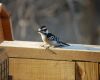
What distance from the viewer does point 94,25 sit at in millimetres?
6305

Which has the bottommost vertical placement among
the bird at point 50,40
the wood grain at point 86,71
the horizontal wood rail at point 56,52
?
the wood grain at point 86,71

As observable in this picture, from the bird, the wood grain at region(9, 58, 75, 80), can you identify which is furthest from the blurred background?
the wood grain at region(9, 58, 75, 80)

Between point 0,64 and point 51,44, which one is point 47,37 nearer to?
point 51,44

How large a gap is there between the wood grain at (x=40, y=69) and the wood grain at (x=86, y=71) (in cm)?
2

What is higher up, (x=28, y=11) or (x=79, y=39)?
(x=28, y=11)

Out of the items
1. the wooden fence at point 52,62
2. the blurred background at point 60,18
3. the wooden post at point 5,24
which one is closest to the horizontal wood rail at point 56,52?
the wooden fence at point 52,62

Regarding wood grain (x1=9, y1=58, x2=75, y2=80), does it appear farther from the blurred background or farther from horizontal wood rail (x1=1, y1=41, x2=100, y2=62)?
the blurred background

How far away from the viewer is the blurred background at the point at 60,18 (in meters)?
6.24

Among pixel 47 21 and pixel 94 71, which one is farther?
pixel 47 21

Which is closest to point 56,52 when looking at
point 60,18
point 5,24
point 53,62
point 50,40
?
point 53,62

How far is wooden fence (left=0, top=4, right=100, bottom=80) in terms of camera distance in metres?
1.27

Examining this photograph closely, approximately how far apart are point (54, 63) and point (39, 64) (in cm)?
6

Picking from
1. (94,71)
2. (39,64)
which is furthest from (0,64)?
(94,71)

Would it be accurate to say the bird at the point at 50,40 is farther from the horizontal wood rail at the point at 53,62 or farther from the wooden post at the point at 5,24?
the wooden post at the point at 5,24
